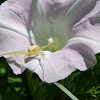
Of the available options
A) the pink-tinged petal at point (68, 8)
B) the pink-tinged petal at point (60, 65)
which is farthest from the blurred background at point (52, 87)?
the pink-tinged petal at point (68, 8)

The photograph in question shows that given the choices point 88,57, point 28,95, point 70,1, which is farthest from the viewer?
point 28,95

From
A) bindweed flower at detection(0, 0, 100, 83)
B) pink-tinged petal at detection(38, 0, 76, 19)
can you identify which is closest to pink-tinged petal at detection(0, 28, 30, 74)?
bindweed flower at detection(0, 0, 100, 83)

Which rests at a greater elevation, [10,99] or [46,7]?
[46,7]

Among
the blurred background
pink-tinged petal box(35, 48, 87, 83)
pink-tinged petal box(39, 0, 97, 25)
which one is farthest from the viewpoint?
the blurred background

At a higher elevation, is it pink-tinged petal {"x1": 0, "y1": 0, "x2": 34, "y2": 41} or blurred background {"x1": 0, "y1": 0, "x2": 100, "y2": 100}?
pink-tinged petal {"x1": 0, "y1": 0, "x2": 34, "y2": 41}

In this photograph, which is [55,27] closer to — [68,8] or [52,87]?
[68,8]

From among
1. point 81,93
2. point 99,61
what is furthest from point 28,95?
point 99,61

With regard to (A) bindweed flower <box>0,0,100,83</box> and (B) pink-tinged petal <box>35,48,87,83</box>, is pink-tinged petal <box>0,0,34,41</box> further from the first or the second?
(B) pink-tinged petal <box>35,48,87,83</box>

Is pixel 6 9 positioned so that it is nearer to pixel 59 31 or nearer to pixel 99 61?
pixel 59 31
